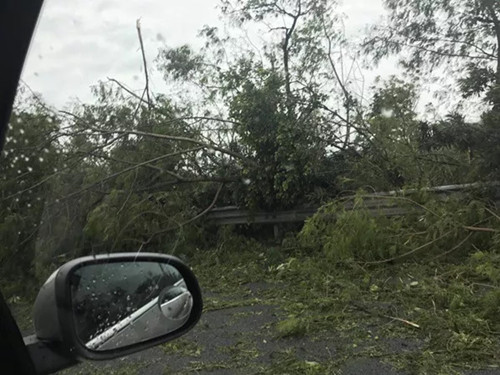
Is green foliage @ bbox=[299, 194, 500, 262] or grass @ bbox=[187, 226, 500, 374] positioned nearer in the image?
grass @ bbox=[187, 226, 500, 374]

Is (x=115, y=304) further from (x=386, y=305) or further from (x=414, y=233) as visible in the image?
(x=414, y=233)

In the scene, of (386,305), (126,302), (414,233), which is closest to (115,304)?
(126,302)

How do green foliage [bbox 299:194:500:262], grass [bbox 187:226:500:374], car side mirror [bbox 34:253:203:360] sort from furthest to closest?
green foliage [bbox 299:194:500:262] → grass [bbox 187:226:500:374] → car side mirror [bbox 34:253:203:360]

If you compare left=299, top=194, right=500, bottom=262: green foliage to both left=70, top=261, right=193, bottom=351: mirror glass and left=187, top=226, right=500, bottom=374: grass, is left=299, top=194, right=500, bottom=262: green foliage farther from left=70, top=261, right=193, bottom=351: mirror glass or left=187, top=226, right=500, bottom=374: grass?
left=70, top=261, right=193, bottom=351: mirror glass

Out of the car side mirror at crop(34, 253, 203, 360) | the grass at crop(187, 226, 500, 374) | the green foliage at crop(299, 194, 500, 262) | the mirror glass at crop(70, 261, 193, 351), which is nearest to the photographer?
the car side mirror at crop(34, 253, 203, 360)

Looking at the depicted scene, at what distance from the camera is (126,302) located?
1.69m

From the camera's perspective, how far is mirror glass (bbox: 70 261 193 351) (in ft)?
4.93

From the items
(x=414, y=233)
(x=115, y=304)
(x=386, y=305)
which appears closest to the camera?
(x=115, y=304)

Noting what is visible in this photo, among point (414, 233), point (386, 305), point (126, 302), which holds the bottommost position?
point (386, 305)

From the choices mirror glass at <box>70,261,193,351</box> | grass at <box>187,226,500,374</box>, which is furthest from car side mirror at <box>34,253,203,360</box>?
grass at <box>187,226,500,374</box>

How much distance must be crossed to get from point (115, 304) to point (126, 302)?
0.21 ft

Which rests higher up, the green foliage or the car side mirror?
the car side mirror

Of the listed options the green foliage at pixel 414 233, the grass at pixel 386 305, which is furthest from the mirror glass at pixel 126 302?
the green foliage at pixel 414 233

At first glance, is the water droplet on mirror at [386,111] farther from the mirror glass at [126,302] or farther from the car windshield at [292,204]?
the mirror glass at [126,302]
